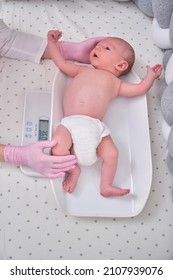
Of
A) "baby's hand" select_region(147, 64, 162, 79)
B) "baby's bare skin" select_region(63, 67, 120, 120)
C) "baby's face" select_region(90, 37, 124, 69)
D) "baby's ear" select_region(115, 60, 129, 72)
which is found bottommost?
"baby's bare skin" select_region(63, 67, 120, 120)

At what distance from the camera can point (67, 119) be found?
3.88 ft

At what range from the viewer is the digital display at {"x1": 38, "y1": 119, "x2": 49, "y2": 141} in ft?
4.17

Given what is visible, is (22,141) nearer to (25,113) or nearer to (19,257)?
(25,113)

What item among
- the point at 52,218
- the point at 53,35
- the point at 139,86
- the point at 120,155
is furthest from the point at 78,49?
the point at 52,218

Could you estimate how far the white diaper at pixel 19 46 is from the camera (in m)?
1.36

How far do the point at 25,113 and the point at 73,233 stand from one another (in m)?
0.34

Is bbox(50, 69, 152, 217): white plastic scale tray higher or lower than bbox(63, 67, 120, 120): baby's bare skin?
lower

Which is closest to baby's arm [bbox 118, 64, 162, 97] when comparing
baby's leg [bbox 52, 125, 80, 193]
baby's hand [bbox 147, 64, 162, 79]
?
baby's hand [bbox 147, 64, 162, 79]

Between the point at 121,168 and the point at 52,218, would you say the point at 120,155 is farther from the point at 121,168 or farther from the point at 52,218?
the point at 52,218

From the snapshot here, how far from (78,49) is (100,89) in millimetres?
169

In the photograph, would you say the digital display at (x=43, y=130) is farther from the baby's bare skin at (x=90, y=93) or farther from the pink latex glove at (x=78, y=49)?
the pink latex glove at (x=78, y=49)

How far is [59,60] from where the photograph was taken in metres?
1.28

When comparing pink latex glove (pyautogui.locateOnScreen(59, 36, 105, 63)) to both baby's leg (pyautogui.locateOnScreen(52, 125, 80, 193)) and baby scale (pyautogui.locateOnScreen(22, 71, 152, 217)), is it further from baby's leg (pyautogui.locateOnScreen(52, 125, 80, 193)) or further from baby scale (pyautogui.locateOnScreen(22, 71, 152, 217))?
baby's leg (pyautogui.locateOnScreen(52, 125, 80, 193))

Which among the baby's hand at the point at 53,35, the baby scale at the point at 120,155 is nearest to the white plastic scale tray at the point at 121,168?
the baby scale at the point at 120,155
